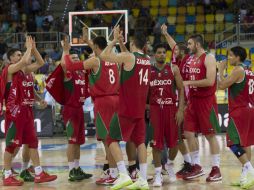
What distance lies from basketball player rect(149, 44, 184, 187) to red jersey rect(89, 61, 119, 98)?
55 cm

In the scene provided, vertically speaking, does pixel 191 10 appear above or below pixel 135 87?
above

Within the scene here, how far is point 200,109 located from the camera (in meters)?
9.33

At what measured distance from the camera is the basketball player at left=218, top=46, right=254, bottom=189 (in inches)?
342

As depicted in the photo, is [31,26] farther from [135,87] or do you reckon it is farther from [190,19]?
[135,87]

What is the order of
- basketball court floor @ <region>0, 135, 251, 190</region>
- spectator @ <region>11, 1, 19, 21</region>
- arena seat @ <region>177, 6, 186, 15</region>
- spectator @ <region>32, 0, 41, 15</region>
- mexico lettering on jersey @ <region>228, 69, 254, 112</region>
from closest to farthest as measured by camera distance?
mexico lettering on jersey @ <region>228, 69, 254, 112</region> < basketball court floor @ <region>0, 135, 251, 190</region> < arena seat @ <region>177, 6, 186, 15</region> < spectator @ <region>11, 1, 19, 21</region> < spectator @ <region>32, 0, 41, 15</region>

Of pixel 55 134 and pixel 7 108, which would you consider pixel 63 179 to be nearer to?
pixel 7 108

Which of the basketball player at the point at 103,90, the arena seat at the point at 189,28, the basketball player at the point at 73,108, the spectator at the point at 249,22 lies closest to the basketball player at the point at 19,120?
the basketball player at the point at 73,108

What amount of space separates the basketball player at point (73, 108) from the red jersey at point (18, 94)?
388mm

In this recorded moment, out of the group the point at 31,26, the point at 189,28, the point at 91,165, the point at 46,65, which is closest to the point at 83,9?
the point at 31,26

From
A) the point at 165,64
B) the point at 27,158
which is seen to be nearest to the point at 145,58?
the point at 165,64

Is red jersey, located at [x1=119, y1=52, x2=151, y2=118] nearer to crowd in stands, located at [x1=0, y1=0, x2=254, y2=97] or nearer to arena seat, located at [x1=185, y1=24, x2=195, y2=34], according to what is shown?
crowd in stands, located at [x1=0, y1=0, x2=254, y2=97]

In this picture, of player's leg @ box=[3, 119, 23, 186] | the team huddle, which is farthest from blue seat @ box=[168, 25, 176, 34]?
player's leg @ box=[3, 119, 23, 186]

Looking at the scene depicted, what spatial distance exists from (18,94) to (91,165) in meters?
2.37

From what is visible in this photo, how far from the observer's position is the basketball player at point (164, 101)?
8992 millimetres
